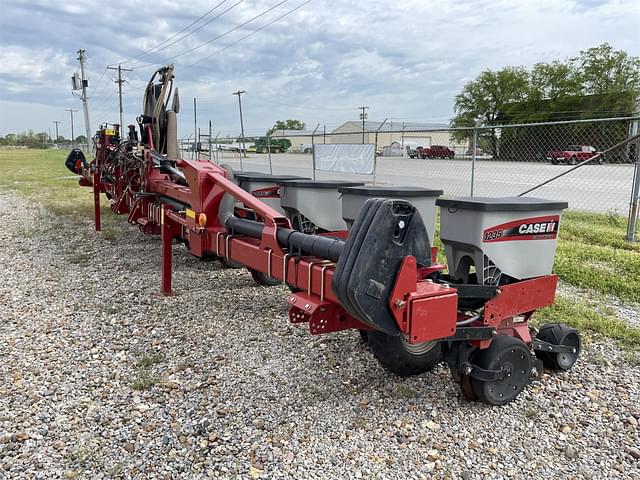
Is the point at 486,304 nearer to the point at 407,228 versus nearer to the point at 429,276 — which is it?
the point at 429,276

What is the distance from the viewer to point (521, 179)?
1413 centimetres

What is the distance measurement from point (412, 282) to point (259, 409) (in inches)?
49.0

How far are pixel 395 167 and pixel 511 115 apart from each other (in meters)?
45.9

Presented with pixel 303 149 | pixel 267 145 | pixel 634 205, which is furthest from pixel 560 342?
pixel 303 149

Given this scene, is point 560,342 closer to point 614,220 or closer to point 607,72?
point 614,220

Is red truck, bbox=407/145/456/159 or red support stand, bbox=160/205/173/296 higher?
red truck, bbox=407/145/456/159

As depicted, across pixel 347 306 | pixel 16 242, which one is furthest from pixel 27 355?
pixel 16 242

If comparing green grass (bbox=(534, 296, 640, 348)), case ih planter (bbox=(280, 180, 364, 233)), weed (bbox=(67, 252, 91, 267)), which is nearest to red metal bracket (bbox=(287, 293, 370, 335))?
case ih planter (bbox=(280, 180, 364, 233))

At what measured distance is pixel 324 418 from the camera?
9.46 feet

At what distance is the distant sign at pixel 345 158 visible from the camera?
38.4 ft

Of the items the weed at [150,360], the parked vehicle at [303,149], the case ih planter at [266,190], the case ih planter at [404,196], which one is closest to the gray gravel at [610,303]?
the case ih planter at [404,196]

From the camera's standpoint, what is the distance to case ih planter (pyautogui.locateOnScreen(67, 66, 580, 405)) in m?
2.34

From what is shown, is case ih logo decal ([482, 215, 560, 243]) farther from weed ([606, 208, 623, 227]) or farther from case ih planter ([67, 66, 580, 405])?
weed ([606, 208, 623, 227])

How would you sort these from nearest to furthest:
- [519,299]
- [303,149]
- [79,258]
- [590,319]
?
[519,299] → [590,319] → [79,258] → [303,149]
